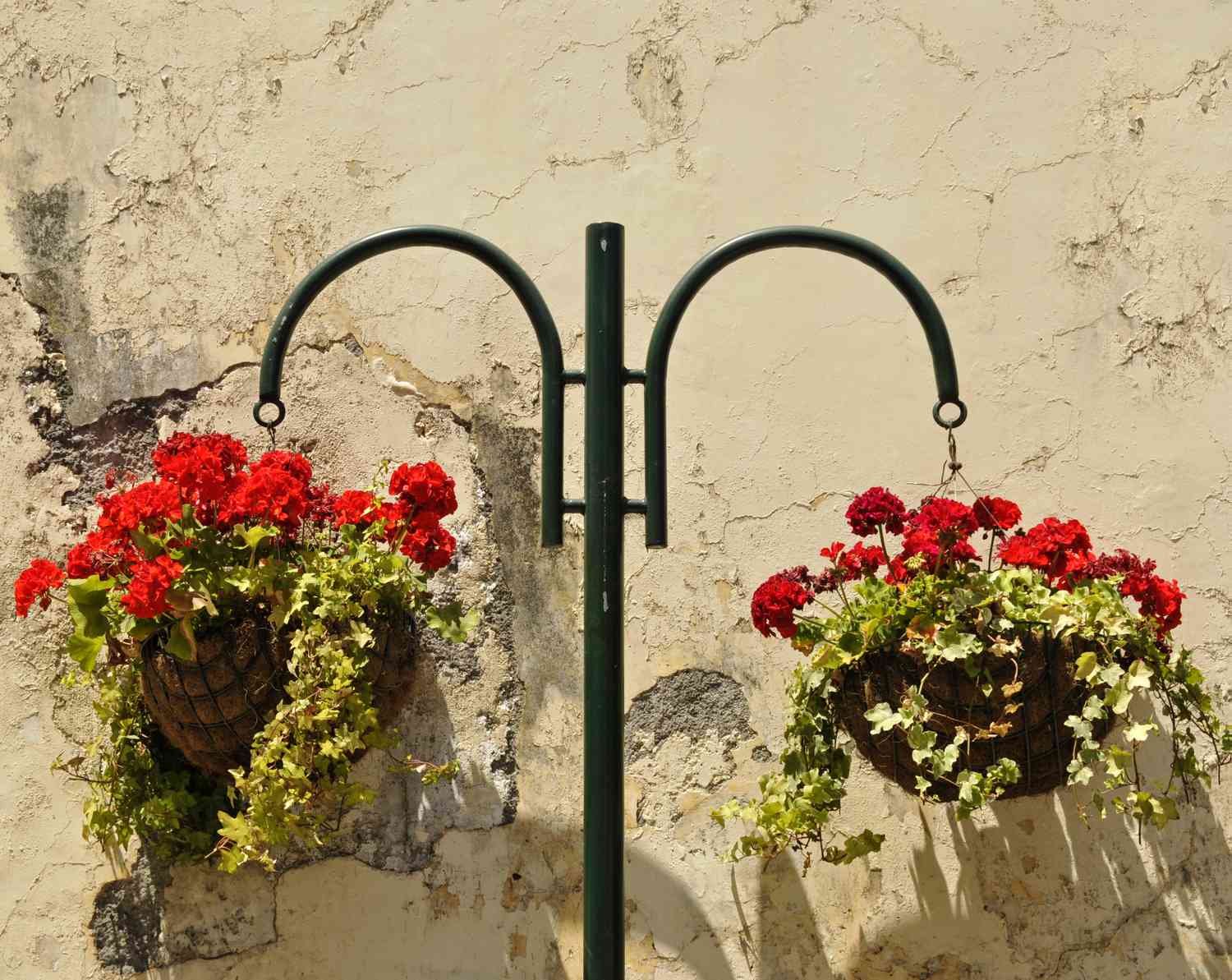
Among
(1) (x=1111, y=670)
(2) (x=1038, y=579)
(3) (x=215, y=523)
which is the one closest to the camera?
(1) (x=1111, y=670)

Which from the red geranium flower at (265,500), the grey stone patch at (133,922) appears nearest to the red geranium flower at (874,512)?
the red geranium flower at (265,500)

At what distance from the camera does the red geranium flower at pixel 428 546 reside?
247 centimetres

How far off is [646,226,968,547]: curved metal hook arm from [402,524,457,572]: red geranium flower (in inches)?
23.9

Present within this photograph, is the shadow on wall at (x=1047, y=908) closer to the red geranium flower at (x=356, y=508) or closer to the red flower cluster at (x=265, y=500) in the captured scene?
the red geranium flower at (x=356, y=508)

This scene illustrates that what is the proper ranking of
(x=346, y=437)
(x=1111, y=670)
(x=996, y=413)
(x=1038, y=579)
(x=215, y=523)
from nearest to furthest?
(x=1111, y=670)
(x=1038, y=579)
(x=215, y=523)
(x=996, y=413)
(x=346, y=437)

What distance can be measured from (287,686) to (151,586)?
0.28 meters

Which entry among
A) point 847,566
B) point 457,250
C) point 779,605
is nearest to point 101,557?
point 457,250

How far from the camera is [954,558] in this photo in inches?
88.2

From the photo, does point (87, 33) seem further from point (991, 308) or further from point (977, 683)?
point (977, 683)

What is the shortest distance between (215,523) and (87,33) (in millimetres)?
1263

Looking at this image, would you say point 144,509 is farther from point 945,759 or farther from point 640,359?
point 945,759

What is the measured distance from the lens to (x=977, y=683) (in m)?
2.12

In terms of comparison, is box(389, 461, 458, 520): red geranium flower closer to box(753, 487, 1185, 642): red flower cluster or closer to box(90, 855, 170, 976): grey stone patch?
box(753, 487, 1185, 642): red flower cluster

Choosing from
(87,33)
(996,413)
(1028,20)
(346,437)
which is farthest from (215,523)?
(1028,20)
